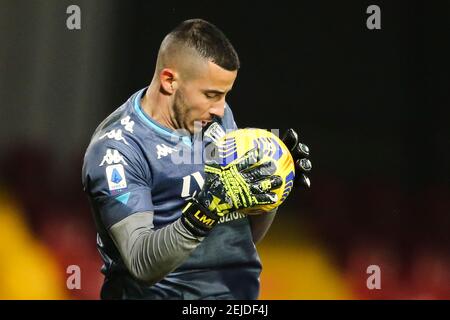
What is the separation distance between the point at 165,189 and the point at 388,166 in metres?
1.00

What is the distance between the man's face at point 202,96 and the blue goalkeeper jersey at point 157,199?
2.9 inches

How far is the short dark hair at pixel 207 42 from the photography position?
2.79 m

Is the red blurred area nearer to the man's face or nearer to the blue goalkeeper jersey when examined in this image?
the blue goalkeeper jersey

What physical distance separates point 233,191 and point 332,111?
38.7 inches

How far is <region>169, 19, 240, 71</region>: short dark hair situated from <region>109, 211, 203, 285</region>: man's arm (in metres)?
0.60

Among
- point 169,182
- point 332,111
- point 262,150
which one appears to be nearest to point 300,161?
point 262,150

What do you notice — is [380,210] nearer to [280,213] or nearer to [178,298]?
[280,213]

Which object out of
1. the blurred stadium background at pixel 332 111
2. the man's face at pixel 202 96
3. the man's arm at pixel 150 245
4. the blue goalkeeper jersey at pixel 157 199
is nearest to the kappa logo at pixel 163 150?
the blue goalkeeper jersey at pixel 157 199

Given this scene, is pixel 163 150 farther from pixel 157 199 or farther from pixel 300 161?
pixel 300 161

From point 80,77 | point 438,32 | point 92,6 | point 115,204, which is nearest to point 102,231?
point 115,204

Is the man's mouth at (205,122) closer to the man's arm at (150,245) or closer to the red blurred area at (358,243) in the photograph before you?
the man's arm at (150,245)

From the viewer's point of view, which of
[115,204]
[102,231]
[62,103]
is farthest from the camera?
[62,103]

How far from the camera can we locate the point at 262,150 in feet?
8.12

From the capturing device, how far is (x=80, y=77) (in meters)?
3.16
